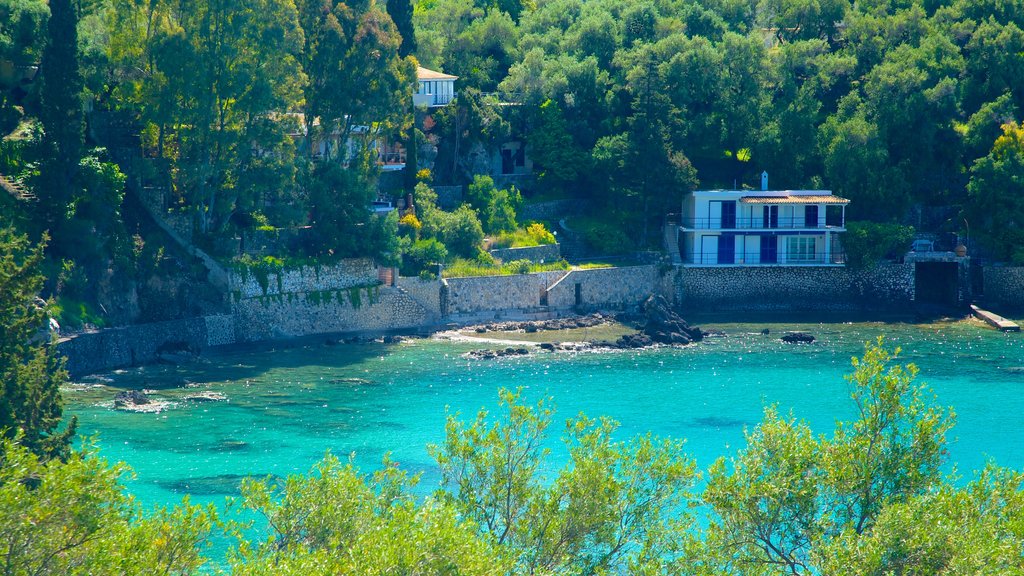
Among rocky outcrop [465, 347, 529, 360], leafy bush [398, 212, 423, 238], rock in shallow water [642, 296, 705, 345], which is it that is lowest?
rocky outcrop [465, 347, 529, 360]

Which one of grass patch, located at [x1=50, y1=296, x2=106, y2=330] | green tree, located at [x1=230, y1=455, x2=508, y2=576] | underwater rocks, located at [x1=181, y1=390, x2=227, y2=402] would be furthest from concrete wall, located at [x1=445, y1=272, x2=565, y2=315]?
green tree, located at [x1=230, y1=455, x2=508, y2=576]

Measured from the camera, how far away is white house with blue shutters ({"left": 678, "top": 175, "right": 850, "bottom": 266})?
72250 mm

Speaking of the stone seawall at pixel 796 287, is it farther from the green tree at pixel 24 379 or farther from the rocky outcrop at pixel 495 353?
the green tree at pixel 24 379

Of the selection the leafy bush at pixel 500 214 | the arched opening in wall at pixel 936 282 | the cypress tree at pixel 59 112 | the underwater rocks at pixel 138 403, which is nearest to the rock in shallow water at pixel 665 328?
the leafy bush at pixel 500 214

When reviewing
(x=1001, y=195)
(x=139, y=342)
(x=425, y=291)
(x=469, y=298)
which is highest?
(x=1001, y=195)

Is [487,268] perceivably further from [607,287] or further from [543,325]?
[607,287]

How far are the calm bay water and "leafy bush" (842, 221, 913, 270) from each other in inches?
191

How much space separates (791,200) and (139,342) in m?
32.5

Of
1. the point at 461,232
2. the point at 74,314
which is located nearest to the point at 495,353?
the point at 461,232

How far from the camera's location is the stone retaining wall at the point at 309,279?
61750mm

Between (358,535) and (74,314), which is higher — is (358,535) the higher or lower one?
the lower one

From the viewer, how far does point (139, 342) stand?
56.9m

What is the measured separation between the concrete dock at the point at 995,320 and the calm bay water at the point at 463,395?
0.64 metres

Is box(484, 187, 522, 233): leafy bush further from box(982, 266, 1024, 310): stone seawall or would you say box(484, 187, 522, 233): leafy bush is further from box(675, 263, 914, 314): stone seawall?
box(982, 266, 1024, 310): stone seawall
